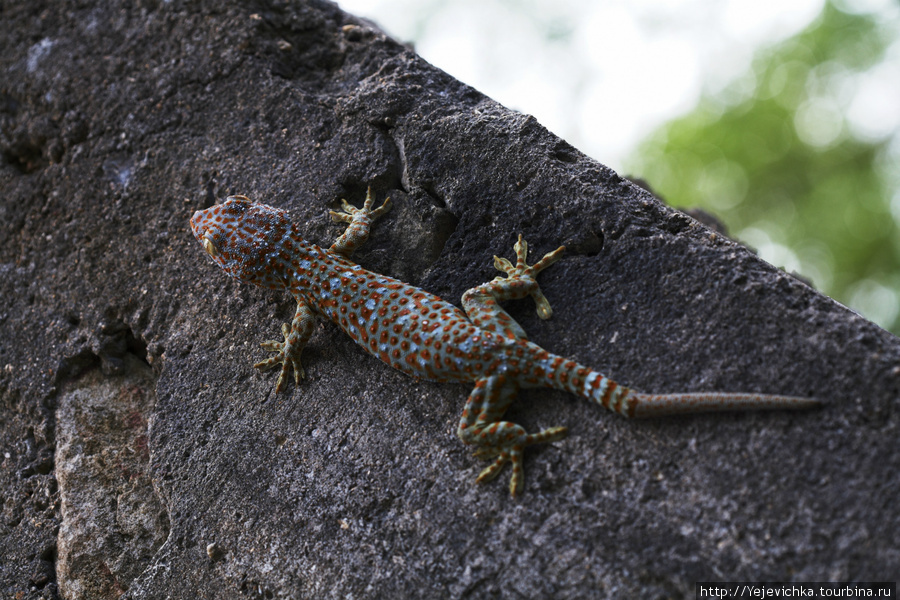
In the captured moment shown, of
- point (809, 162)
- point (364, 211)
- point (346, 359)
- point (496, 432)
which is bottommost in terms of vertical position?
point (346, 359)

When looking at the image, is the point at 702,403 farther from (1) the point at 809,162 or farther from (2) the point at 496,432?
(1) the point at 809,162

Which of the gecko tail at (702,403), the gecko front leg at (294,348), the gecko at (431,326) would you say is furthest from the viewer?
the gecko front leg at (294,348)

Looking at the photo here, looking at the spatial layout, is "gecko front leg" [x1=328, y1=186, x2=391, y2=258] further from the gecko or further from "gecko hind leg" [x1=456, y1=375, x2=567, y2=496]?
"gecko hind leg" [x1=456, y1=375, x2=567, y2=496]

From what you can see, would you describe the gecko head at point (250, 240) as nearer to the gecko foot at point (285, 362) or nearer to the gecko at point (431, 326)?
the gecko at point (431, 326)

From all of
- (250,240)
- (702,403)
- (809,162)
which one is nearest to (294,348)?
(250,240)

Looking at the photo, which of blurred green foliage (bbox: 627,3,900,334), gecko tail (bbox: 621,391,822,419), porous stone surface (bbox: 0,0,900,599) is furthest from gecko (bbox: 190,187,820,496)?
blurred green foliage (bbox: 627,3,900,334)

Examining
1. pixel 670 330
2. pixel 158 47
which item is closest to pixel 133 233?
pixel 158 47

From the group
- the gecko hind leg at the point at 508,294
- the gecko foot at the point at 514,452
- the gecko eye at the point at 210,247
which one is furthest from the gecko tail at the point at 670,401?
the gecko eye at the point at 210,247
